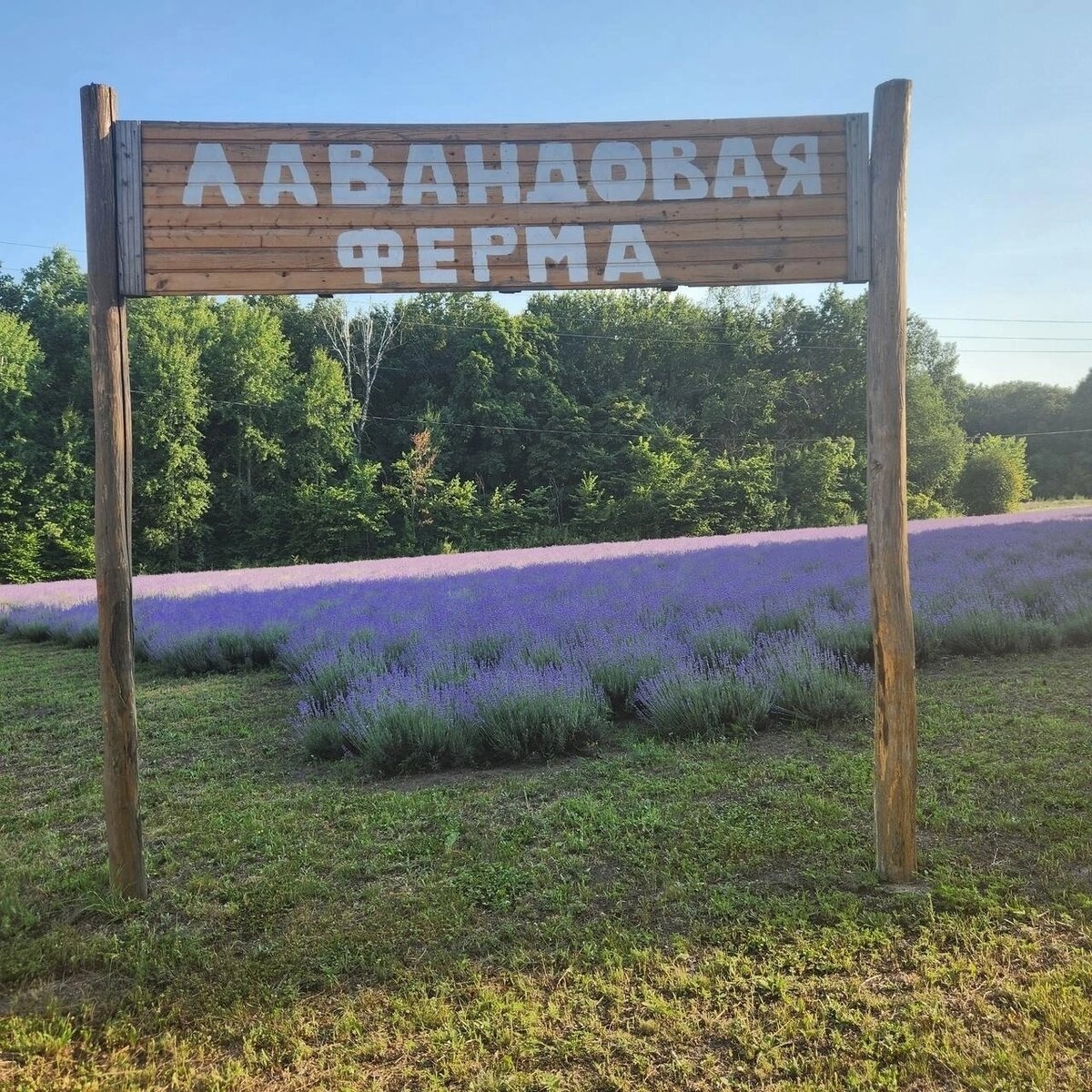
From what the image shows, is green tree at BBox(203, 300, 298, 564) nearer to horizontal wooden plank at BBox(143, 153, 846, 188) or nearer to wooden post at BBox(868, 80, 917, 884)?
horizontal wooden plank at BBox(143, 153, 846, 188)

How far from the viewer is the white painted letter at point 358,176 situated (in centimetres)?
A: 302

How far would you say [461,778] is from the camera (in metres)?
4.42

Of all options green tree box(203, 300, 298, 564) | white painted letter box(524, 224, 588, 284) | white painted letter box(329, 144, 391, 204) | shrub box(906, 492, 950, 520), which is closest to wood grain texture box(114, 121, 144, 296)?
white painted letter box(329, 144, 391, 204)

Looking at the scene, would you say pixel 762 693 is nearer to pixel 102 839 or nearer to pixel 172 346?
pixel 102 839

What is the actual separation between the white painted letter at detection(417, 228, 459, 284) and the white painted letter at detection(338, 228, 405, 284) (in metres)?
0.08

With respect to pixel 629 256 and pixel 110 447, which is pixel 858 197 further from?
pixel 110 447

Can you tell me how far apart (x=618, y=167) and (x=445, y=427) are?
34184 millimetres

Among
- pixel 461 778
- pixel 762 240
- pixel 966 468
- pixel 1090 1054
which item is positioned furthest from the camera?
pixel 966 468

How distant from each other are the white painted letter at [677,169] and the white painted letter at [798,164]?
30 centimetres

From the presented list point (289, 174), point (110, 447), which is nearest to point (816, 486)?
point (289, 174)

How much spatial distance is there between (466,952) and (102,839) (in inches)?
83.6

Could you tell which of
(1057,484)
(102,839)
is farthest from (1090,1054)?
(1057,484)

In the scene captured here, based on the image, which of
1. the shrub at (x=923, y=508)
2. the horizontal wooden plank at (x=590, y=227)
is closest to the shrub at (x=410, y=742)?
the horizontal wooden plank at (x=590, y=227)

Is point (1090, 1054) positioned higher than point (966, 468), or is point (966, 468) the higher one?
point (966, 468)
